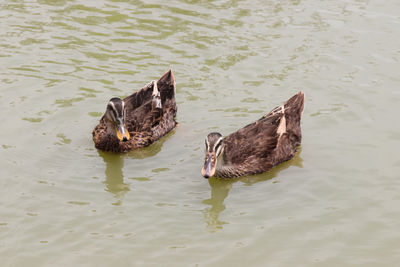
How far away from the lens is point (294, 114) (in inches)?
440

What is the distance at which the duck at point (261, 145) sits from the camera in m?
10.3

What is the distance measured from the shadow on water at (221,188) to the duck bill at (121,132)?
1.55 metres

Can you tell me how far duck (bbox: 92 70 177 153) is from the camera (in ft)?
35.5

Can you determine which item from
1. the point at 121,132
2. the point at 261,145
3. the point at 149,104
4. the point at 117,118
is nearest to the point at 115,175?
the point at 121,132

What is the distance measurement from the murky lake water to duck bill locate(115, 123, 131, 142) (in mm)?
424

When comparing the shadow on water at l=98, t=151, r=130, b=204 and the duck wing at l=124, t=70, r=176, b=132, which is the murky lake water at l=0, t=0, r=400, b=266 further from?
the duck wing at l=124, t=70, r=176, b=132

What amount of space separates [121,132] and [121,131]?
2 centimetres

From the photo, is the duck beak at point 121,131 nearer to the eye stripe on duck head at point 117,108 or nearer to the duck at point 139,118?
the duck at point 139,118

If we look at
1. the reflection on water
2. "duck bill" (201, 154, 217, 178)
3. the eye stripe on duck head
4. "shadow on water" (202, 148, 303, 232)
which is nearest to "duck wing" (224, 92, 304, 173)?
"shadow on water" (202, 148, 303, 232)

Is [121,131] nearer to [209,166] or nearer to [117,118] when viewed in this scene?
[117,118]

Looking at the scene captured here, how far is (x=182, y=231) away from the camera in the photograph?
8.66 meters

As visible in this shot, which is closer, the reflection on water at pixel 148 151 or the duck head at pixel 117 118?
the duck head at pixel 117 118

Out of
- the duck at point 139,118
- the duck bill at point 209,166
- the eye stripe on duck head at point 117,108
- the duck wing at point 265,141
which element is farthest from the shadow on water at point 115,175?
the duck wing at point 265,141

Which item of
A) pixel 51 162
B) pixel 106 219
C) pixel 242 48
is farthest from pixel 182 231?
pixel 242 48
